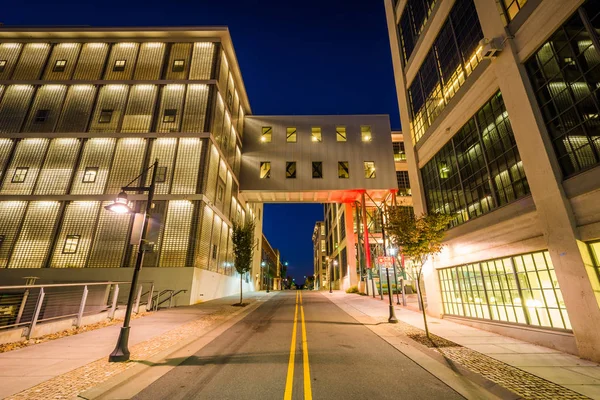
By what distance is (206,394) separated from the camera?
4574 mm

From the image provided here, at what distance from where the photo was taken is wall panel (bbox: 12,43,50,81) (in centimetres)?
2597

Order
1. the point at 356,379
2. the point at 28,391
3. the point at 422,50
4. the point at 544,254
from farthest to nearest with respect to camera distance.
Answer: the point at 422,50, the point at 544,254, the point at 356,379, the point at 28,391

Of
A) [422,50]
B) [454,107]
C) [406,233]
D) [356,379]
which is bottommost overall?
[356,379]

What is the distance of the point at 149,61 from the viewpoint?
26547mm

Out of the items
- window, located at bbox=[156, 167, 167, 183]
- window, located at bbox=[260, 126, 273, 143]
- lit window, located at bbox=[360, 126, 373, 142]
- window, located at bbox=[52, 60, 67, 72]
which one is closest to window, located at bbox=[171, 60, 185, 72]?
window, located at bbox=[156, 167, 167, 183]

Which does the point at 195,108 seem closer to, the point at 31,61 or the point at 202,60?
the point at 202,60

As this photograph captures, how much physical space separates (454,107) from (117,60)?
31.7 m

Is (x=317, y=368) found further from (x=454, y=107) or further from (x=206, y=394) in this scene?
(x=454, y=107)

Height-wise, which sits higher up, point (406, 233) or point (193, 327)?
point (406, 233)

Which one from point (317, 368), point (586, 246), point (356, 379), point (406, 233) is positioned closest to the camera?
point (356, 379)

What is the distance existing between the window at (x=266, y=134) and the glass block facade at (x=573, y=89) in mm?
28644

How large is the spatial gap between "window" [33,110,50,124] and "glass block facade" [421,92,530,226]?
33.8m

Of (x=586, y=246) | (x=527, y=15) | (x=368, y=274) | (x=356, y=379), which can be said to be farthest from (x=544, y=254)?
(x=368, y=274)

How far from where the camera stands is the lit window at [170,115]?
24266 millimetres
